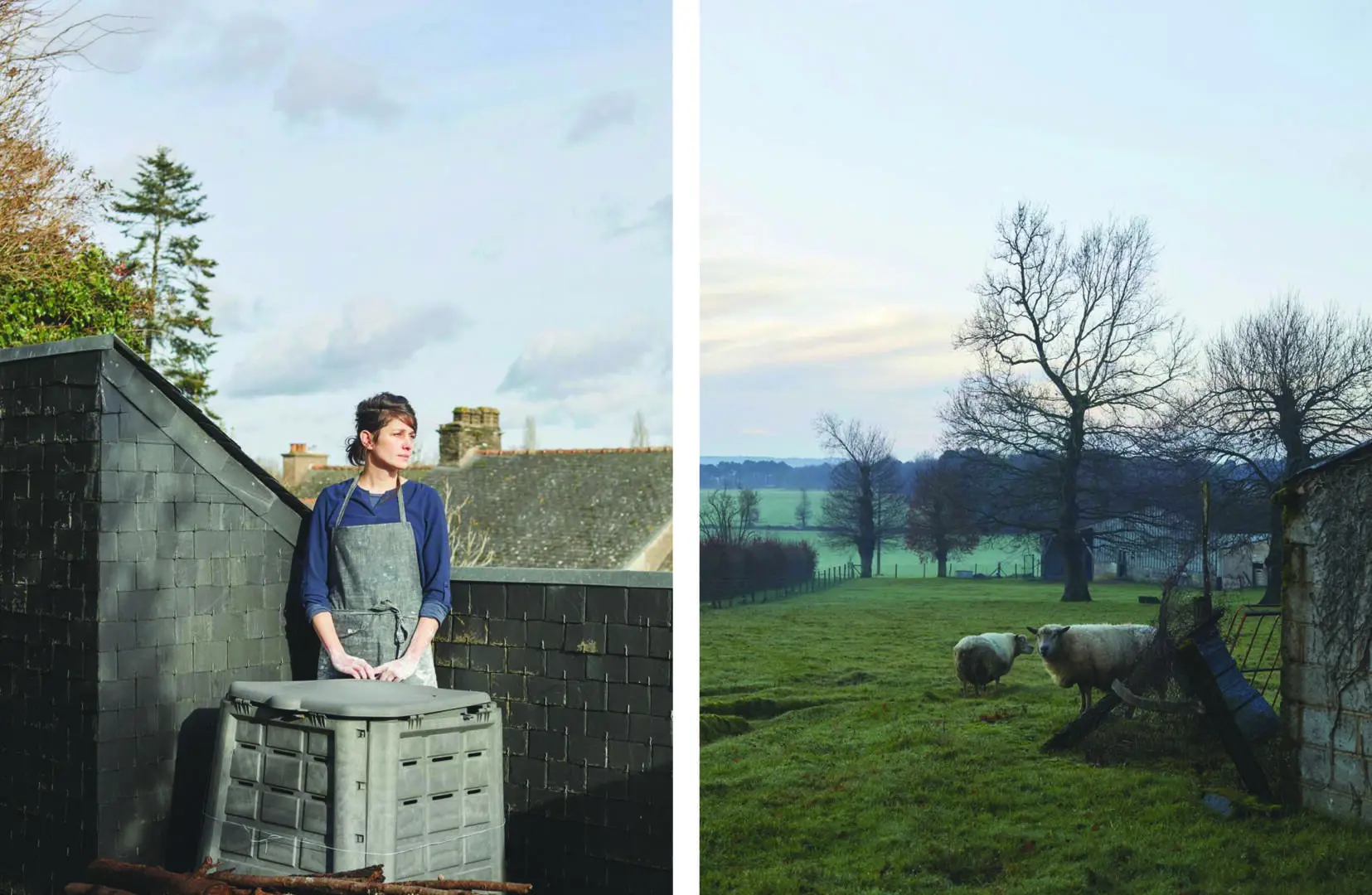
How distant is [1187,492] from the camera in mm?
5031

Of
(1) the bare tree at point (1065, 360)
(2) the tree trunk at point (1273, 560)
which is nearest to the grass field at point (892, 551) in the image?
(1) the bare tree at point (1065, 360)

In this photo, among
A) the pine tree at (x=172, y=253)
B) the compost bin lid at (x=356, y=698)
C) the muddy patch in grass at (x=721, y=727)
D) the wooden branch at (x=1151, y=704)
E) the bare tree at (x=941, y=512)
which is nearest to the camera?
the compost bin lid at (x=356, y=698)

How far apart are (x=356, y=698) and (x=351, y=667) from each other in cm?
43

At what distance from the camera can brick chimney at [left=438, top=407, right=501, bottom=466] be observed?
1488 cm

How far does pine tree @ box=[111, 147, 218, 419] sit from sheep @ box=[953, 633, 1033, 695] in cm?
1105

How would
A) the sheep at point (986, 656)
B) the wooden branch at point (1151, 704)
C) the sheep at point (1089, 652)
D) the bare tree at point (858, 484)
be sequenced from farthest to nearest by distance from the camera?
the bare tree at point (858, 484)
the sheep at point (986, 656)
the sheep at point (1089, 652)
the wooden branch at point (1151, 704)

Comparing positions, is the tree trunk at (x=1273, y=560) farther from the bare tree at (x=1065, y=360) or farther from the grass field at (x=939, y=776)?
the bare tree at (x=1065, y=360)

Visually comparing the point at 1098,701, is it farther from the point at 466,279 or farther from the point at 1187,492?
the point at 466,279

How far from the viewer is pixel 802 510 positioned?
634cm

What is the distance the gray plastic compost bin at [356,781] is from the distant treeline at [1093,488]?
3.48m

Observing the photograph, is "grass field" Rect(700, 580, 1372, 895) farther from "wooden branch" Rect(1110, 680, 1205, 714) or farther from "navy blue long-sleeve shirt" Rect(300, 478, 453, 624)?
"navy blue long-sleeve shirt" Rect(300, 478, 453, 624)

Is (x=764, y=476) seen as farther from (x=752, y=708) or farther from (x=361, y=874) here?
(x=361, y=874)

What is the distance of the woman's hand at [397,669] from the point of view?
3.01 metres

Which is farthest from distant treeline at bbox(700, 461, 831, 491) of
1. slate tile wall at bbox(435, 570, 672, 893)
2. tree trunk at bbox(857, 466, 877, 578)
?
slate tile wall at bbox(435, 570, 672, 893)
